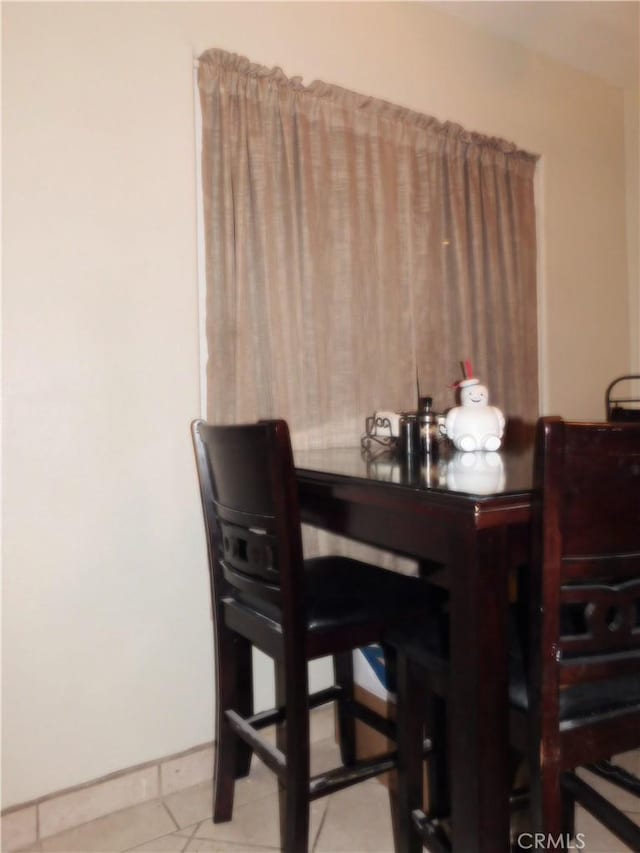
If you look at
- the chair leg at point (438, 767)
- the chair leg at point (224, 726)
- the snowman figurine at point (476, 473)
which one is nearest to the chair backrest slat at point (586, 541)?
the snowman figurine at point (476, 473)

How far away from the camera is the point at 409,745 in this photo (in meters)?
1.20

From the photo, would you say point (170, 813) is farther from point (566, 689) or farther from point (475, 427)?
point (475, 427)

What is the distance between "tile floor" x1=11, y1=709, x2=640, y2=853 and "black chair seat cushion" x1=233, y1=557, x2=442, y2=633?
60 cm

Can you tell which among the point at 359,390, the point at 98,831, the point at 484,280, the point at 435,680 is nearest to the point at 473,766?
the point at 435,680

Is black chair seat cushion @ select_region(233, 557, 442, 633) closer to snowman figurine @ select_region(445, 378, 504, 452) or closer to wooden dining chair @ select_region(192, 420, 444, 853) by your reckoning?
wooden dining chair @ select_region(192, 420, 444, 853)

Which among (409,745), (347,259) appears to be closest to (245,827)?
(409,745)

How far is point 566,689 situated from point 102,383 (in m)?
1.28

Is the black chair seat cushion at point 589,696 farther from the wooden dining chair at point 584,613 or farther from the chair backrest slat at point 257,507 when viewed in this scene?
the chair backrest slat at point 257,507

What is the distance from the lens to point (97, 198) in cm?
158

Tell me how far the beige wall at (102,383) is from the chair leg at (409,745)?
0.71 m

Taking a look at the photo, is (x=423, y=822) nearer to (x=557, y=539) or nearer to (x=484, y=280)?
(x=557, y=539)

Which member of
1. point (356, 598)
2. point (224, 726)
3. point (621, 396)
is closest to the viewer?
point (356, 598)

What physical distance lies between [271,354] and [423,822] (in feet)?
4.05

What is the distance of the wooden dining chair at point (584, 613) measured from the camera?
2.63 feet
